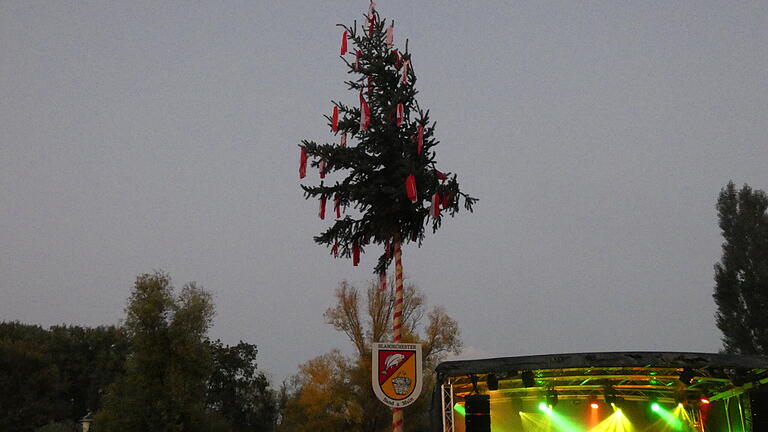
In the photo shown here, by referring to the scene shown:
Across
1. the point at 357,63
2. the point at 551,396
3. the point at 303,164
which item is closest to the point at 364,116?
the point at 303,164

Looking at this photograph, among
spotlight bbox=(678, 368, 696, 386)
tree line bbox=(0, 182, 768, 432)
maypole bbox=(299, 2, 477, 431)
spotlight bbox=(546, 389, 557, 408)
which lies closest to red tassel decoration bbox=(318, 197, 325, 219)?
maypole bbox=(299, 2, 477, 431)

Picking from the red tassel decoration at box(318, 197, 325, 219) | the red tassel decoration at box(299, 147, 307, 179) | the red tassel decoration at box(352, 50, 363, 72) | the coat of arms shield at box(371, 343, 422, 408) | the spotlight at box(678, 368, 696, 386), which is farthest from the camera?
the red tassel decoration at box(352, 50, 363, 72)

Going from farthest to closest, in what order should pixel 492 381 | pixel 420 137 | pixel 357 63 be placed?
pixel 357 63 → pixel 420 137 → pixel 492 381

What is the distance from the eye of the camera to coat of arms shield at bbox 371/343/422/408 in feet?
33.6

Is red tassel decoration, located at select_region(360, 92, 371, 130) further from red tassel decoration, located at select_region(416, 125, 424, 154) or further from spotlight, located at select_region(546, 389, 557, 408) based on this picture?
spotlight, located at select_region(546, 389, 557, 408)

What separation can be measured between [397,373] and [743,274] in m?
24.7

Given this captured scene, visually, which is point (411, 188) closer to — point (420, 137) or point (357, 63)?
point (420, 137)

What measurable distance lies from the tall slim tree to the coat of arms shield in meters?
23.4

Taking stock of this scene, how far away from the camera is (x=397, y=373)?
33.8ft

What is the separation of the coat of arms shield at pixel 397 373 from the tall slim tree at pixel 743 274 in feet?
76.9

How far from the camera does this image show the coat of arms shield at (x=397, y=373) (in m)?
10.2

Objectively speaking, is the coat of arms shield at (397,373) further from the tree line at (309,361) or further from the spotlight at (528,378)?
the tree line at (309,361)

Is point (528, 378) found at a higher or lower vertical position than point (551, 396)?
higher

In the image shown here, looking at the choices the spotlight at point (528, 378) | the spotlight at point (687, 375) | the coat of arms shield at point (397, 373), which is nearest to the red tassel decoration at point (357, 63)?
the coat of arms shield at point (397, 373)
